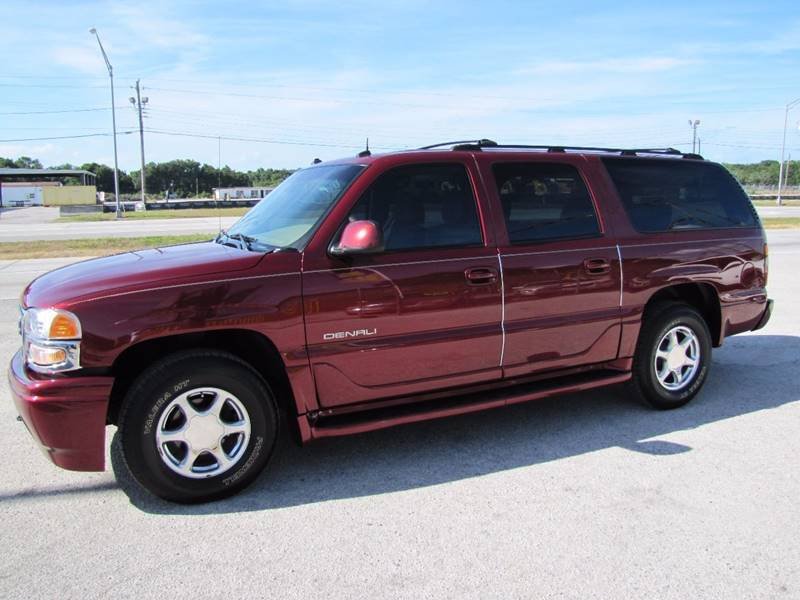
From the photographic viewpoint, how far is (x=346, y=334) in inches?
146

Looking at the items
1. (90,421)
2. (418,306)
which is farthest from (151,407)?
(418,306)

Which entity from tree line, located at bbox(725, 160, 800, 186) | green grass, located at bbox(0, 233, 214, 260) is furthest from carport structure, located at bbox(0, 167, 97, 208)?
tree line, located at bbox(725, 160, 800, 186)

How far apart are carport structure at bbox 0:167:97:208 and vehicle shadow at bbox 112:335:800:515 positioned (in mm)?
92744

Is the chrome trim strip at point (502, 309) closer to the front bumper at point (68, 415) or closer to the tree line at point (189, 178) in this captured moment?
the front bumper at point (68, 415)

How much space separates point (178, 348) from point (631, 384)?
3211 millimetres

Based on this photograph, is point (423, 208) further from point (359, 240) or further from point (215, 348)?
point (215, 348)

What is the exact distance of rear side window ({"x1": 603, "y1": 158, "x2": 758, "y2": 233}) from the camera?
4.85 m

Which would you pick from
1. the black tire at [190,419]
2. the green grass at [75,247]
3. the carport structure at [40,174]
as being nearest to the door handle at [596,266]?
the black tire at [190,419]

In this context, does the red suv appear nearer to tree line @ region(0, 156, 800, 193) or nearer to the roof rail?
the roof rail

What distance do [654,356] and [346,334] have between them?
244 cm

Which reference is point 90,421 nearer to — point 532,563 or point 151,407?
point 151,407

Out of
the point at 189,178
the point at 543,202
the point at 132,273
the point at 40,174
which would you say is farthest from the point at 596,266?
the point at 189,178

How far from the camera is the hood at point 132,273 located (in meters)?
3.36

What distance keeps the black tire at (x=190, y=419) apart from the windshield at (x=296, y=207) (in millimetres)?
820
